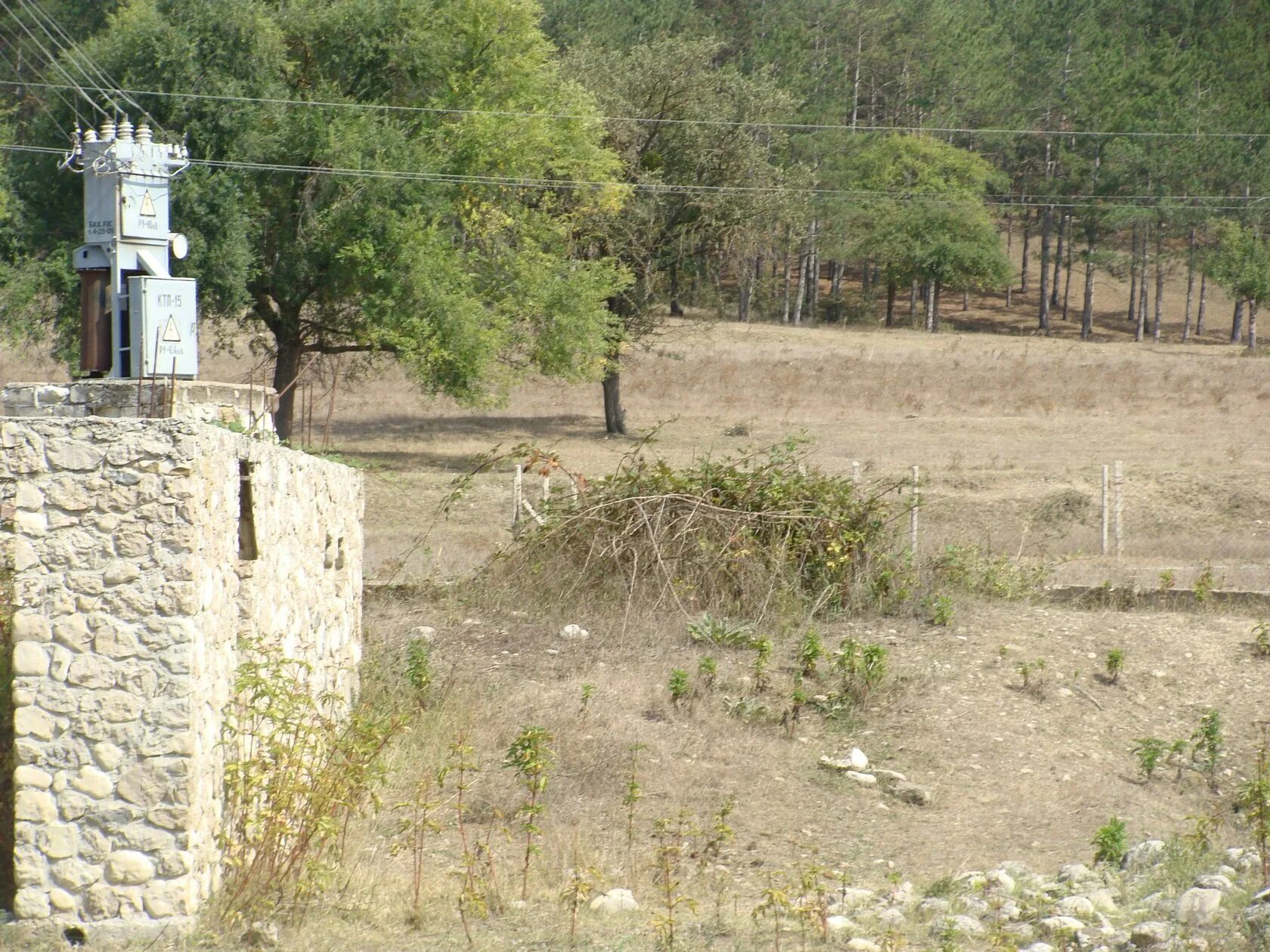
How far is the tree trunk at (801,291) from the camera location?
190ft

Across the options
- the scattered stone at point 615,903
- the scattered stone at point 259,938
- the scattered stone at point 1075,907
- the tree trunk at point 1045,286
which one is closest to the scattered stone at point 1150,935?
the scattered stone at point 1075,907

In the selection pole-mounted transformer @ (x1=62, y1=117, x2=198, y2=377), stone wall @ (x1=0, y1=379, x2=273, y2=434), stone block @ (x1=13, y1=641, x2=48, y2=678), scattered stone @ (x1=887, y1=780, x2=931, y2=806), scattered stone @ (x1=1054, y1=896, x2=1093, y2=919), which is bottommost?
scattered stone @ (x1=887, y1=780, x2=931, y2=806)

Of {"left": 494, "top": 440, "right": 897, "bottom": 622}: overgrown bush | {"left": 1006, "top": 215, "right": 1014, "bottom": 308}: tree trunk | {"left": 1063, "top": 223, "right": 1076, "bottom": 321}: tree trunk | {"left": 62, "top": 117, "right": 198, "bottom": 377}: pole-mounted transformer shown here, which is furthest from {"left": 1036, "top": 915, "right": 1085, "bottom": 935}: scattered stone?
{"left": 1063, "top": 223, "right": 1076, "bottom": 321}: tree trunk

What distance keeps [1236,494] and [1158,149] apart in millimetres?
40268

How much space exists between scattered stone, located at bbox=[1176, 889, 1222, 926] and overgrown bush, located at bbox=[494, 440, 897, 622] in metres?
6.31

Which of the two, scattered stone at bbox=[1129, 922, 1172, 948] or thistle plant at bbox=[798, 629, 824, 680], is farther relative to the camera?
thistle plant at bbox=[798, 629, 824, 680]

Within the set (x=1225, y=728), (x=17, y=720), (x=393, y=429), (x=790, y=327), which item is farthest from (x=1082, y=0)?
(x=17, y=720)

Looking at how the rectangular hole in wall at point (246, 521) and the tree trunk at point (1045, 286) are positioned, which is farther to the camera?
the tree trunk at point (1045, 286)

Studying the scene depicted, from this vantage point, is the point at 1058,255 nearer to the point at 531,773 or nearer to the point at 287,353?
the point at 287,353

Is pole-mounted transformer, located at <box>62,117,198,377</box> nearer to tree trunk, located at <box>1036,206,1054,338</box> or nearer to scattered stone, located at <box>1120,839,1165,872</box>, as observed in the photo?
scattered stone, located at <box>1120,839,1165,872</box>

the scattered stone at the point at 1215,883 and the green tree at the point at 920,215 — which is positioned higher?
the green tree at the point at 920,215

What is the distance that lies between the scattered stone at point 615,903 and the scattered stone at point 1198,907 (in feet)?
8.43

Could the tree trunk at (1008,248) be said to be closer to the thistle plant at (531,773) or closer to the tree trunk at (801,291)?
the tree trunk at (801,291)

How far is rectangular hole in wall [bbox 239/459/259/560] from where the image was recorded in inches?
261
